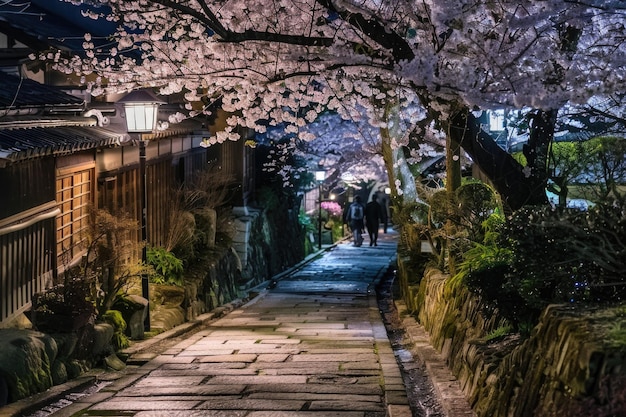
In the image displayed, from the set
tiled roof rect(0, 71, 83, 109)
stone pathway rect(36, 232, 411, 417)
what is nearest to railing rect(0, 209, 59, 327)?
tiled roof rect(0, 71, 83, 109)

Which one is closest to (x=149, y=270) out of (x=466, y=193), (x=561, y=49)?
(x=466, y=193)

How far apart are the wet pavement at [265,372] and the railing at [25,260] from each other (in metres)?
1.74

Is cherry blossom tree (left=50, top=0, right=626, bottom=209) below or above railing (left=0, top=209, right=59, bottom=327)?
above

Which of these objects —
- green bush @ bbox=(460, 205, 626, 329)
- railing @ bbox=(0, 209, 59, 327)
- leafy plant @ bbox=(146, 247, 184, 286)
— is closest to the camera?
green bush @ bbox=(460, 205, 626, 329)

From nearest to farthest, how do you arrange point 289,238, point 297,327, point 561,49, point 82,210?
point 561,49 < point 82,210 < point 297,327 < point 289,238

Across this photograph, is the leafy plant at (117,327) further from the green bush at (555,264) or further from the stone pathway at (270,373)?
the green bush at (555,264)

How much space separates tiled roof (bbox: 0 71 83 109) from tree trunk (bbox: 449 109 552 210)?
21.0 feet

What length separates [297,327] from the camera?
16734mm

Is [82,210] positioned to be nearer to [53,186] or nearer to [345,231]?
[53,186]

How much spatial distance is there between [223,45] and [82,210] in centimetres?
515

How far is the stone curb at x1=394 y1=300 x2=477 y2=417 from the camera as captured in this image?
9039 mm

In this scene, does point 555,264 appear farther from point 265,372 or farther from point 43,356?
point 43,356

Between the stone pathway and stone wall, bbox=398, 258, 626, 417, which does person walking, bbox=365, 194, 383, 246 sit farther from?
stone wall, bbox=398, 258, 626, 417

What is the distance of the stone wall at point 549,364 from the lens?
5406mm
